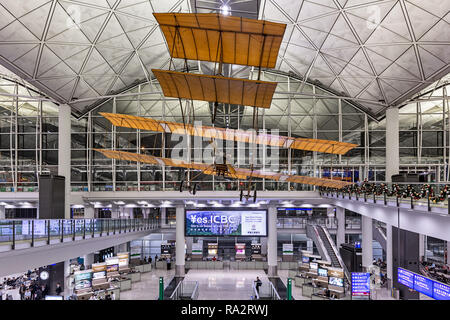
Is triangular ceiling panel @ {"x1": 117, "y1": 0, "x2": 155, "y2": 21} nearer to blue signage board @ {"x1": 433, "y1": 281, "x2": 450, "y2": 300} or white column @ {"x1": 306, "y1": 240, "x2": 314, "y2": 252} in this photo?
blue signage board @ {"x1": 433, "y1": 281, "x2": 450, "y2": 300}

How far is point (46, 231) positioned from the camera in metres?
13.7

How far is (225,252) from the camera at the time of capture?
38.4 metres

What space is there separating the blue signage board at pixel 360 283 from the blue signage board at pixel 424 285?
20.4 ft

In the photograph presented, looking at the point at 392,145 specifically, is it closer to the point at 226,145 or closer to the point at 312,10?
the point at 312,10

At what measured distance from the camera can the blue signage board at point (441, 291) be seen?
36.4 ft

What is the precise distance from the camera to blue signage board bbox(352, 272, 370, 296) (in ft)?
63.2

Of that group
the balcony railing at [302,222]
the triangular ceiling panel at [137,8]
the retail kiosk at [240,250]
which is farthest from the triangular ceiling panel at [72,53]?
the balcony railing at [302,222]

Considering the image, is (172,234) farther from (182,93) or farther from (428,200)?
(428,200)

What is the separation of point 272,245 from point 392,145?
13.2m

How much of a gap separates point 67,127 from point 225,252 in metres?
20.7

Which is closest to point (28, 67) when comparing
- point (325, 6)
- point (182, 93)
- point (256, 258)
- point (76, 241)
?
point (76, 241)

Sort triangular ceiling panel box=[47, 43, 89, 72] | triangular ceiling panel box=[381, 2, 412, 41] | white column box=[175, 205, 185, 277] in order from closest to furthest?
triangular ceiling panel box=[381, 2, 412, 41], triangular ceiling panel box=[47, 43, 89, 72], white column box=[175, 205, 185, 277]

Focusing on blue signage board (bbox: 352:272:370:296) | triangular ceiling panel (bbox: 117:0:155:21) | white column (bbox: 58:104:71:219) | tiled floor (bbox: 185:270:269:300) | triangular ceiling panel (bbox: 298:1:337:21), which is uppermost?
triangular ceiling panel (bbox: 117:0:155:21)

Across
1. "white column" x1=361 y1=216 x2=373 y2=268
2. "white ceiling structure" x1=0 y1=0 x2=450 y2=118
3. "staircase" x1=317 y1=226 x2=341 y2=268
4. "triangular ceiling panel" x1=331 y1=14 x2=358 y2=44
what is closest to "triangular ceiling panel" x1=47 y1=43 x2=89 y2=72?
"white ceiling structure" x1=0 y1=0 x2=450 y2=118
